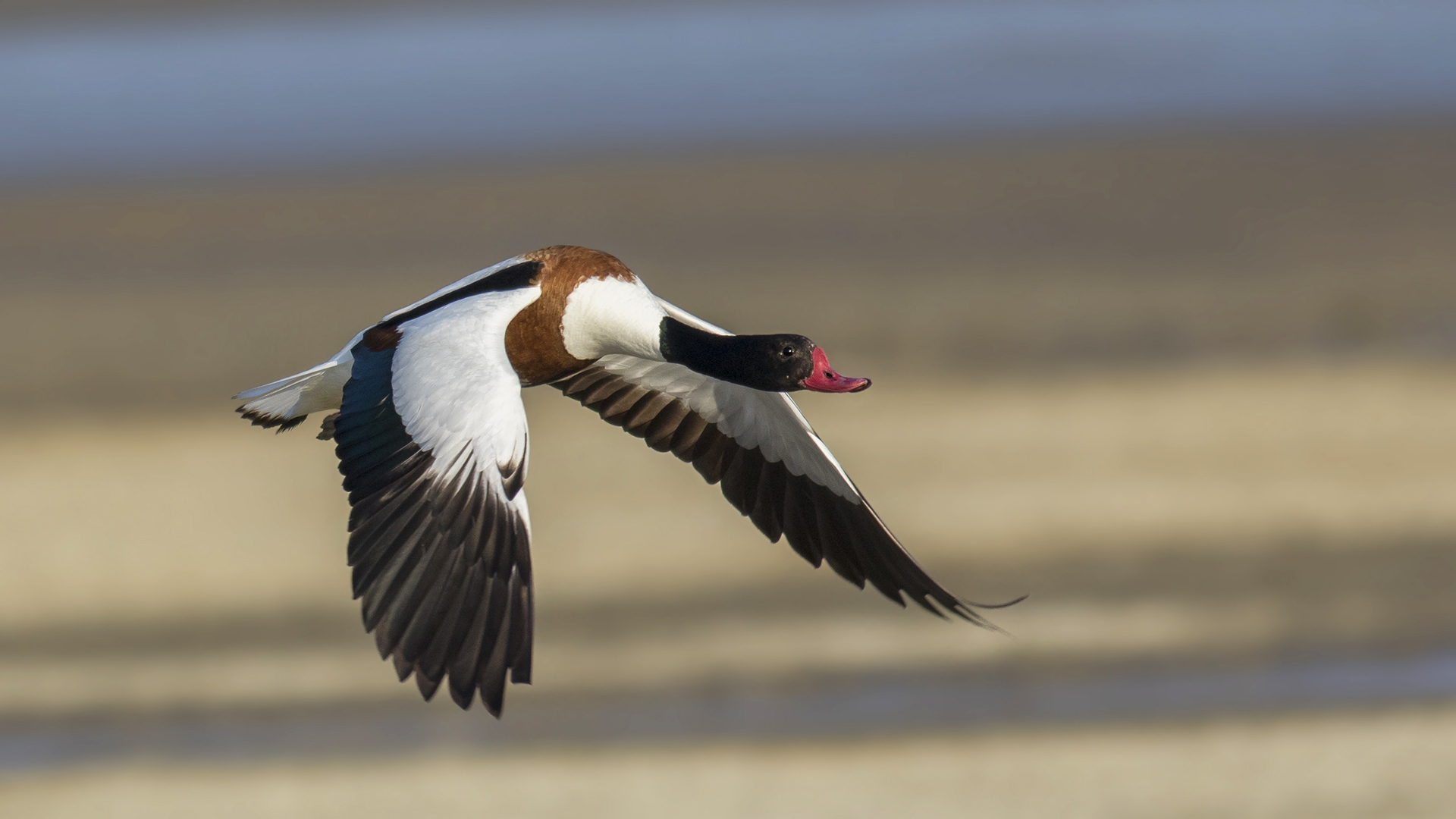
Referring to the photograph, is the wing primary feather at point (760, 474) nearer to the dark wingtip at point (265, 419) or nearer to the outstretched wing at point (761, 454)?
the outstretched wing at point (761, 454)

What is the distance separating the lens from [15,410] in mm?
9562

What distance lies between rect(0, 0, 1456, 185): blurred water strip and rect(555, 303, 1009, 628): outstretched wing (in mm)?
7547

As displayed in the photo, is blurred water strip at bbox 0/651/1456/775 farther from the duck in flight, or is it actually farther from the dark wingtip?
the dark wingtip

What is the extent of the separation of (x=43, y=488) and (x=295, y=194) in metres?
4.33

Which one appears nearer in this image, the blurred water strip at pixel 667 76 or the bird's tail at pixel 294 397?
the bird's tail at pixel 294 397

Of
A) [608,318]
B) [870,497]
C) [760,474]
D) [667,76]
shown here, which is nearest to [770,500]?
[760,474]

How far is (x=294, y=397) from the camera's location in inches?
218

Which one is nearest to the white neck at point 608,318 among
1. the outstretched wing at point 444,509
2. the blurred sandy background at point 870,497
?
the outstretched wing at point 444,509

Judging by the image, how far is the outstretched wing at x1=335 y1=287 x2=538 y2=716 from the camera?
4305 mm

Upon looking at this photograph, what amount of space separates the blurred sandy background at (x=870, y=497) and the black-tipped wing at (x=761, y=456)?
1.76 metres

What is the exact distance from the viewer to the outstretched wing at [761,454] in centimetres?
565

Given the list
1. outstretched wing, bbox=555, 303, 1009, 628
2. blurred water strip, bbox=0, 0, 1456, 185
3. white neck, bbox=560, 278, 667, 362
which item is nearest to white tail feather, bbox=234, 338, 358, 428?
white neck, bbox=560, 278, 667, 362

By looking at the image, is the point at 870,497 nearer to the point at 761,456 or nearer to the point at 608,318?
the point at 761,456

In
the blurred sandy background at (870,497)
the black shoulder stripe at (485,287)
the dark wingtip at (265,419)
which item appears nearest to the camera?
the black shoulder stripe at (485,287)
